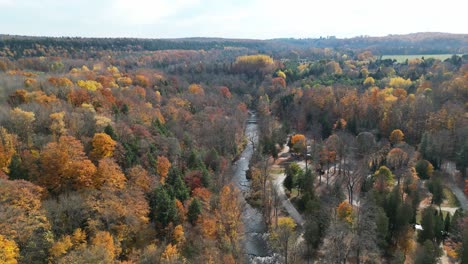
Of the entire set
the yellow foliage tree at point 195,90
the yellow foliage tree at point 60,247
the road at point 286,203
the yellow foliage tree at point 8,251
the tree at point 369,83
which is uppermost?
the tree at point 369,83

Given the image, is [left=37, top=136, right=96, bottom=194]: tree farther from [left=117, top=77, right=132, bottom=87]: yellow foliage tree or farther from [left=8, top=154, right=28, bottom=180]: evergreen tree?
[left=117, top=77, right=132, bottom=87]: yellow foliage tree

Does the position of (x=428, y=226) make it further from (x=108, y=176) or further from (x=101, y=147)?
(x=101, y=147)

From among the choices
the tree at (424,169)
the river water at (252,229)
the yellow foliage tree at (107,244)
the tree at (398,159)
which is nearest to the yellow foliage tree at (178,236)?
the yellow foliage tree at (107,244)

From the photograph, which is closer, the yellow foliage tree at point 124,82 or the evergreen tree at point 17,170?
the evergreen tree at point 17,170

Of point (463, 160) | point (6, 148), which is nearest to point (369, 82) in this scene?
point (463, 160)

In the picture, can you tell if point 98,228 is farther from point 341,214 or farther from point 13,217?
point 341,214

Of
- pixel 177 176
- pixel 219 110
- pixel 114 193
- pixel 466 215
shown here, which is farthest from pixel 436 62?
pixel 114 193

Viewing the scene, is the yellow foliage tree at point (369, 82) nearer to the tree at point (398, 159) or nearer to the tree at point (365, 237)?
the tree at point (398, 159)
